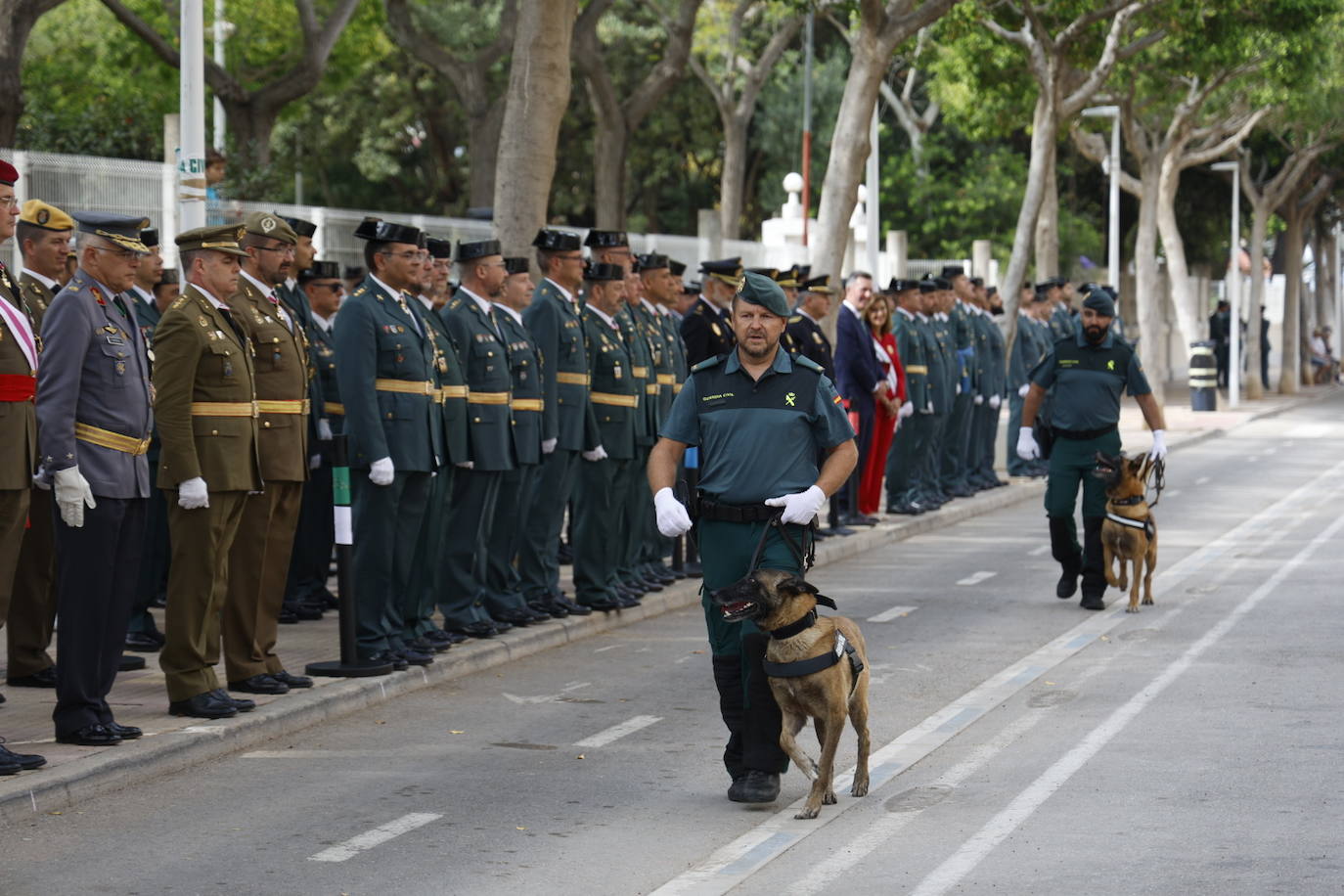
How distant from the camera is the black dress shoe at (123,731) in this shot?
28.8 ft

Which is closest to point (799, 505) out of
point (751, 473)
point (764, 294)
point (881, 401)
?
point (751, 473)

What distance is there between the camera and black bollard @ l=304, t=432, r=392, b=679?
33.8 ft

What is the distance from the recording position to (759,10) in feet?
163

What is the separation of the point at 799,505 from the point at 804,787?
50.4 inches

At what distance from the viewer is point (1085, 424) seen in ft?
46.3

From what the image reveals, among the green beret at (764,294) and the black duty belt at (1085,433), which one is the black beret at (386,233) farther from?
the black duty belt at (1085,433)

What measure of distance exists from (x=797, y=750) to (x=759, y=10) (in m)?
43.6

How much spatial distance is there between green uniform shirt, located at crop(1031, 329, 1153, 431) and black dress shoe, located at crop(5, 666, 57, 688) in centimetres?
719

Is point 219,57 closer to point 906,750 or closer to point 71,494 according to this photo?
point 71,494

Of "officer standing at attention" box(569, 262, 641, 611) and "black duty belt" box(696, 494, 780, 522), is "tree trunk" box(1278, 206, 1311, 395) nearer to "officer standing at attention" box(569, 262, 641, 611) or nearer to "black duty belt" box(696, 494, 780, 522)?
"officer standing at attention" box(569, 262, 641, 611)

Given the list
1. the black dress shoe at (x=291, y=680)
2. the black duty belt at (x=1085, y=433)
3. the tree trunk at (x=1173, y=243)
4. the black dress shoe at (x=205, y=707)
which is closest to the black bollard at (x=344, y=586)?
the black dress shoe at (x=291, y=680)

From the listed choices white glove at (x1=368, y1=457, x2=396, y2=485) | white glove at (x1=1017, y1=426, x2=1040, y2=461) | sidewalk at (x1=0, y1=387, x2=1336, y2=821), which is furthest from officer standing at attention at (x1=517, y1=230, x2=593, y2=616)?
white glove at (x1=1017, y1=426, x2=1040, y2=461)

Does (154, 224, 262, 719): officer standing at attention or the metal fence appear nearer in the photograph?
(154, 224, 262, 719): officer standing at attention

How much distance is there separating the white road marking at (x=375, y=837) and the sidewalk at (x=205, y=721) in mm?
1297
